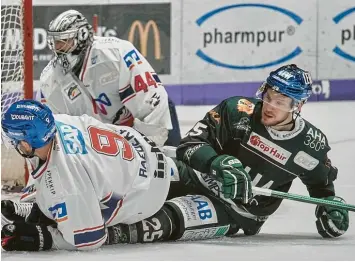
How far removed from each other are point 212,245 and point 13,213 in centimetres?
69

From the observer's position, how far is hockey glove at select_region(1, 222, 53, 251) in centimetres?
312

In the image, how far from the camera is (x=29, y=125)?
3.02 meters

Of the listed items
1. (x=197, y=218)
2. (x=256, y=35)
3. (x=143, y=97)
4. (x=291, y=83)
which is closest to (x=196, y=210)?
(x=197, y=218)

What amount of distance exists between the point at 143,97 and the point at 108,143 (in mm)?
1032

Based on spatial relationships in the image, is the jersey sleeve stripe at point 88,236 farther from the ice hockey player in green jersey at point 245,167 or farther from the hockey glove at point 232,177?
the hockey glove at point 232,177

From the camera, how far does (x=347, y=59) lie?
24.0 feet

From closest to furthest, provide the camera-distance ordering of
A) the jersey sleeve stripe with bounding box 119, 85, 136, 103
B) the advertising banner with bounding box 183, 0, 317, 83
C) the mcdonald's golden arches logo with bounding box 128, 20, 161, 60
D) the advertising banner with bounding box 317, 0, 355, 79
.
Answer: the jersey sleeve stripe with bounding box 119, 85, 136, 103 < the advertising banner with bounding box 317, 0, 355, 79 < the advertising banner with bounding box 183, 0, 317, 83 < the mcdonald's golden arches logo with bounding box 128, 20, 161, 60

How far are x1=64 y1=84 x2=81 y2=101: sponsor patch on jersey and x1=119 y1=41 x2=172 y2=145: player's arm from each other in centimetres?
21

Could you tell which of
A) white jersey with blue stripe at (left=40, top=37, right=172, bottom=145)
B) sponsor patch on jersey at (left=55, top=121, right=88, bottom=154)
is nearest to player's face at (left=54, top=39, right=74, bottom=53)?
white jersey with blue stripe at (left=40, top=37, right=172, bottom=145)

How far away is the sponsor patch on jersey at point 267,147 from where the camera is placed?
3535mm

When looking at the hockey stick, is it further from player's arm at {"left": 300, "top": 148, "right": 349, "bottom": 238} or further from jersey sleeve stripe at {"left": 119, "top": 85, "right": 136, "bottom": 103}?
jersey sleeve stripe at {"left": 119, "top": 85, "right": 136, "bottom": 103}

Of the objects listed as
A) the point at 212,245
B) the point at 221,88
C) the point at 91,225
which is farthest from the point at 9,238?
the point at 221,88

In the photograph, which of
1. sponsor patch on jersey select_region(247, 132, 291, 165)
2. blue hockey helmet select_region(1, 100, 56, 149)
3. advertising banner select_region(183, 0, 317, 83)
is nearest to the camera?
blue hockey helmet select_region(1, 100, 56, 149)

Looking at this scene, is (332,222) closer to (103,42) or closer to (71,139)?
(71,139)
